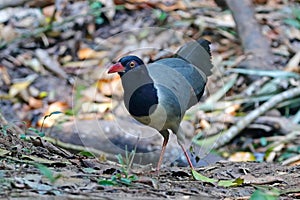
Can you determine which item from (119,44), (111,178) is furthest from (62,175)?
(119,44)

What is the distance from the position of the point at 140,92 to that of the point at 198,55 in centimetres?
84

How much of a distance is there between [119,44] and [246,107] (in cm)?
188

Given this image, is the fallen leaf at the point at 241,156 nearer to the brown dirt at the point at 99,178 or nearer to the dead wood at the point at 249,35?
the dead wood at the point at 249,35

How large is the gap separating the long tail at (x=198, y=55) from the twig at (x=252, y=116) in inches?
59.1

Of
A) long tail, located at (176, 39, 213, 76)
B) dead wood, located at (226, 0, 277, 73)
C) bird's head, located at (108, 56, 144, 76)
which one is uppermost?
bird's head, located at (108, 56, 144, 76)

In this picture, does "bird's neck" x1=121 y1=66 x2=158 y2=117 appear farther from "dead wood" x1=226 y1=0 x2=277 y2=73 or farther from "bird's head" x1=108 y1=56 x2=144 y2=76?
"dead wood" x1=226 y1=0 x2=277 y2=73

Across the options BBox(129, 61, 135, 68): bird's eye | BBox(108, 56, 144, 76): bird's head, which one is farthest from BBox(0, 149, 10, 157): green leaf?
BBox(129, 61, 135, 68): bird's eye

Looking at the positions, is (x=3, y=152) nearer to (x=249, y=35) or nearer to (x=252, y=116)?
(x=252, y=116)

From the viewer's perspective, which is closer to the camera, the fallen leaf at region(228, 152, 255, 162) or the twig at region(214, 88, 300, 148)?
the fallen leaf at region(228, 152, 255, 162)

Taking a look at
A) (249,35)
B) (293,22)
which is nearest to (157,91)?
(249,35)

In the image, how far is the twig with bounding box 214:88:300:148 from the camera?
249 inches

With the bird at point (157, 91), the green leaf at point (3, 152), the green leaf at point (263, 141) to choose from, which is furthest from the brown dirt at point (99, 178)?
the green leaf at point (263, 141)

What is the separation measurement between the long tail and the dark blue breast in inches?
26.5

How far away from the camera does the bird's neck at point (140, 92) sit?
4.11 meters
